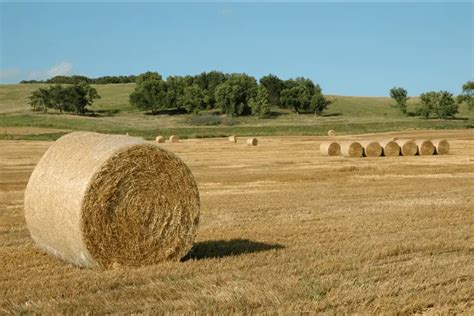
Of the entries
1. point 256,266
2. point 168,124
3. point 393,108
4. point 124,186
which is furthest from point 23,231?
→ point 393,108

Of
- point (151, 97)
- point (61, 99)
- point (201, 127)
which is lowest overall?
point (201, 127)

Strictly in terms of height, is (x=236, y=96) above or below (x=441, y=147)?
above

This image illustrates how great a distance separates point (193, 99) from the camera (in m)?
95.9

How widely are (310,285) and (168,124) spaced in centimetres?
7323

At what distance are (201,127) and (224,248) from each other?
63.4 m

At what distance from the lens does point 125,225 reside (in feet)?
30.8

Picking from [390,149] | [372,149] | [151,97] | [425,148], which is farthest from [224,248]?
[151,97]

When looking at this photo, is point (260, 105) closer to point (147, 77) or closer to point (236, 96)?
point (236, 96)

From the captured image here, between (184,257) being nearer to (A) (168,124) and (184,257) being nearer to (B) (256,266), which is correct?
(B) (256,266)

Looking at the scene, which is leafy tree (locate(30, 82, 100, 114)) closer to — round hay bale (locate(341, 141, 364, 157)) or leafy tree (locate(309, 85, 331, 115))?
leafy tree (locate(309, 85, 331, 115))

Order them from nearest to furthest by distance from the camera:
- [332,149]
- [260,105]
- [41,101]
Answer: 1. [332,149]
2. [41,101]
3. [260,105]

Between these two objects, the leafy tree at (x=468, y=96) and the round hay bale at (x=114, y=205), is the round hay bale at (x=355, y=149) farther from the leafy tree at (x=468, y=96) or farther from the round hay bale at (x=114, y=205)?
the leafy tree at (x=468, y=96)

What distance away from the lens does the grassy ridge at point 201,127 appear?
6669cm

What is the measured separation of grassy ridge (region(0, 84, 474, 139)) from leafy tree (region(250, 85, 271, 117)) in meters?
1.99
